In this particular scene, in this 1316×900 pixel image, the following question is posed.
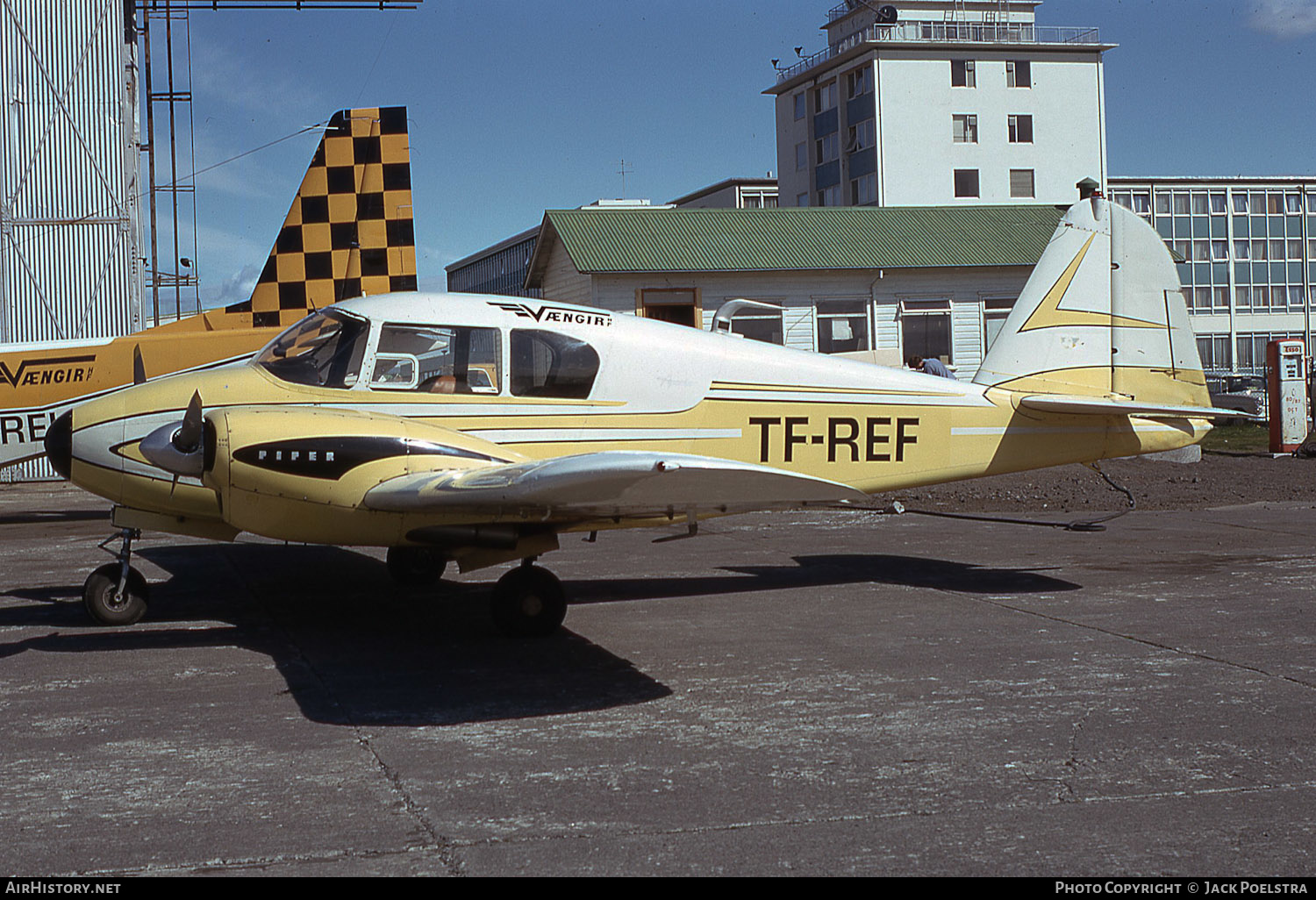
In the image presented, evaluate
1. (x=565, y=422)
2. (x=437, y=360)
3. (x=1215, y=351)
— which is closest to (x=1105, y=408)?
(x=565, y=422)

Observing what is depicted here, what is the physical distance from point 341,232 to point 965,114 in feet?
177

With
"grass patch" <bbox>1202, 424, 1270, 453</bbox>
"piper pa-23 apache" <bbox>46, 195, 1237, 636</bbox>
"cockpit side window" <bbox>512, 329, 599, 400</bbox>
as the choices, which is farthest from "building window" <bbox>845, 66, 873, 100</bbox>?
"cockpit side window" <bbox>512, 329, 599, 400</bbox>

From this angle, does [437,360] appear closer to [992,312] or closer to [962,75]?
[992,312]

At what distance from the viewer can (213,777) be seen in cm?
455

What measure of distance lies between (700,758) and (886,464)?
4.20 m

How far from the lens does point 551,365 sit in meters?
7.74

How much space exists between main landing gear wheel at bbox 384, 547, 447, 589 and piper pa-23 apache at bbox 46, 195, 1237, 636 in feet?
0.06

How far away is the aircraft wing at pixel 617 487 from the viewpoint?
521 centimetres

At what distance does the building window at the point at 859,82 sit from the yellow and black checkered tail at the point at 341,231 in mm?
52193

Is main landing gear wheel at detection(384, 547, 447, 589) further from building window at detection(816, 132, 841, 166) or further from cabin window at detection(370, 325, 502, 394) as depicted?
building window at detection(816, 132, 841, 166)

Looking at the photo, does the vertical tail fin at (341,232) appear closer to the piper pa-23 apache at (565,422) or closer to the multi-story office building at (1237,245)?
the piper pa-23 apache at (565,422)

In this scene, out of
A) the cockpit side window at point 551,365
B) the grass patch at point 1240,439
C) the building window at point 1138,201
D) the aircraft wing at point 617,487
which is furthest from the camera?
the building window at point 1138,201

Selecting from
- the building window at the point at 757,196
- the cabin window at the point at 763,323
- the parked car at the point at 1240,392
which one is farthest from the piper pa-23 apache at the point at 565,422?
the building window at the point at 757,196
